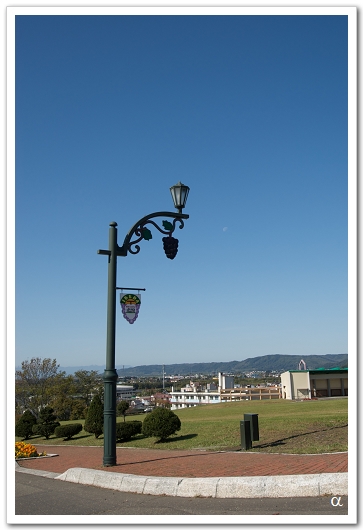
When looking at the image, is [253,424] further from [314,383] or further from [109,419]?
[314,383]

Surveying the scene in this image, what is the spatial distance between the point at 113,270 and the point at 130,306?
820 mm

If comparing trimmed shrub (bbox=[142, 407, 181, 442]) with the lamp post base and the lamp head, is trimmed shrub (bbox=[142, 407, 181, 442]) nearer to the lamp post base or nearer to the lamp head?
the lamp post base

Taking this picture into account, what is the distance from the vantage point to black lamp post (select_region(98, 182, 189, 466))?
9227 millimetres

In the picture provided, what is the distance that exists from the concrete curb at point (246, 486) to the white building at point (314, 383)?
975 inches

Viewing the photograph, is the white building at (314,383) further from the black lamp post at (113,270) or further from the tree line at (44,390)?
the black lamp post at (113,270)

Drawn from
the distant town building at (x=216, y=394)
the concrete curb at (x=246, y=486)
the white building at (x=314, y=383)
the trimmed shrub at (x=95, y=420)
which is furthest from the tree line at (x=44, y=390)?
the concrete curb at (x=246, y=486)

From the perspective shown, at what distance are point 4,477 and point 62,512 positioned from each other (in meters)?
0.87

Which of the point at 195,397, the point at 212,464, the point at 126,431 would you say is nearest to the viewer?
the point at 212,464

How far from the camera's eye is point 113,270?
982cm

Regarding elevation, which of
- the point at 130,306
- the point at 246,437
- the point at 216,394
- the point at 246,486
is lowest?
the point at 216,394

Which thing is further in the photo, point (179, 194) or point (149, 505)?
point (179, 194)

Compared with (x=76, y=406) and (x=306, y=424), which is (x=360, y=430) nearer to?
(x=306, y=424)

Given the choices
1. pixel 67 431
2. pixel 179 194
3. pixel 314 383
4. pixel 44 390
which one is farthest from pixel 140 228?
pixel 44 390

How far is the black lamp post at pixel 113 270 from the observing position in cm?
923
